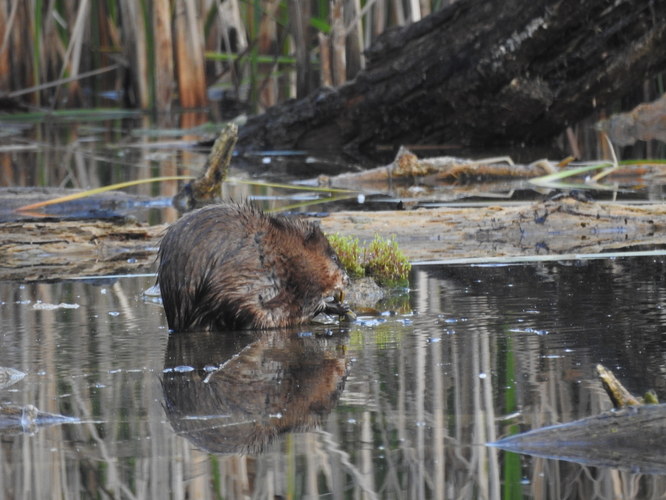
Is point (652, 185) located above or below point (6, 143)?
below

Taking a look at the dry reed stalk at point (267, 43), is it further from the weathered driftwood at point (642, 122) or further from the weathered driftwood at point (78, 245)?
the weathered driftwood at point (78, 245)

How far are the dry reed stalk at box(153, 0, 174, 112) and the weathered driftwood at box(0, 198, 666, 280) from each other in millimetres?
7634

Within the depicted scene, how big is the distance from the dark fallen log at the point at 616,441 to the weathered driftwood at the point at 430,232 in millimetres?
3341

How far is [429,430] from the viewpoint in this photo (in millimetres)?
3309

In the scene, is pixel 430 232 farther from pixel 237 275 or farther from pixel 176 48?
pixel 176 48

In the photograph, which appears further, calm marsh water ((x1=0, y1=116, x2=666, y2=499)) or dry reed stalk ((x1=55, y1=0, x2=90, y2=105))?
dry reed stalk ((x1=55, y1=0, x2=90, y2=105))

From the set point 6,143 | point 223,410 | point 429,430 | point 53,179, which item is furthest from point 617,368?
point 6,143

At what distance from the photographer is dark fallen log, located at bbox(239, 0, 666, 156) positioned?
10.3 metres

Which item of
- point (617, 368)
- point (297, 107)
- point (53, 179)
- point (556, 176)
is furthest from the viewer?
point (297, 107)

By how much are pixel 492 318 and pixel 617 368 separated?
3.07ft

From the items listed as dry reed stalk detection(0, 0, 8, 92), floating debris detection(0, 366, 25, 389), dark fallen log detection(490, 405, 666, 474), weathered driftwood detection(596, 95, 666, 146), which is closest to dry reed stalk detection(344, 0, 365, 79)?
weathered driftwood detection(596, 95, 666, 146)

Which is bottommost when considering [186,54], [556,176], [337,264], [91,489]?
[91,489]

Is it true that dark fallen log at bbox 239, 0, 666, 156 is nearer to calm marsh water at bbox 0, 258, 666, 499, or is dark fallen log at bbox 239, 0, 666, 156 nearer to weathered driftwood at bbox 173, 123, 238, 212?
weathered driftwood at bbox 173, 123, 238, 212

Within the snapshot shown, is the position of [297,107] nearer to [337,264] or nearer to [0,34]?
[0,34]
